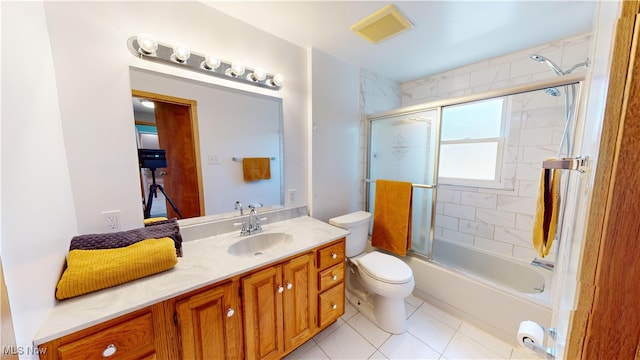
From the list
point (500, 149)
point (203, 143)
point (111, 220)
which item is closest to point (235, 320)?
point (111, 220)

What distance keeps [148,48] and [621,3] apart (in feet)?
5.10

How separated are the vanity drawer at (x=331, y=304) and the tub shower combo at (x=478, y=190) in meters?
0.81

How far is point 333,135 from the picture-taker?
6.50 ft

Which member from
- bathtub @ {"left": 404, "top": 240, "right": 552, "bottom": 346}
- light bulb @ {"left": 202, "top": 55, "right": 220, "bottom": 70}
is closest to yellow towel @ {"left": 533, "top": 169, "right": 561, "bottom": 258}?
bathtub @ {"left": 404, "top": 240, "right": 552, "bottom": 346}

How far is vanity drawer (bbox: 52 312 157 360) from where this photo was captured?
0.71 meters

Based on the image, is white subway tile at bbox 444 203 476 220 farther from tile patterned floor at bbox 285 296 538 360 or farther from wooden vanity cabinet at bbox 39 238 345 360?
wooden vanity cabinet at bbox 39 238 345 360

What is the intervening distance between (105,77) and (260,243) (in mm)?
1216

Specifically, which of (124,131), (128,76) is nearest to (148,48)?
(128,76)

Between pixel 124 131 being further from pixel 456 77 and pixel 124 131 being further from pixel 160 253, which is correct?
pixel 456 77

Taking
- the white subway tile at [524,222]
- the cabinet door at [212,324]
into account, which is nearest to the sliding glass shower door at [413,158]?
the white subway tile at [524,222]

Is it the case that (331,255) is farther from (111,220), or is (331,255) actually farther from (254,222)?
(111,220)

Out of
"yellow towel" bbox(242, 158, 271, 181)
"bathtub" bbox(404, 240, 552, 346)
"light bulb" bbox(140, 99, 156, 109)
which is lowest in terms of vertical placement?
"bathtub" bbox(404, 240, 552, 346)

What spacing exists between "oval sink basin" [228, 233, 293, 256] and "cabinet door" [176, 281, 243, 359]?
39cm

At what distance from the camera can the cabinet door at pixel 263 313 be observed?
108 cm
